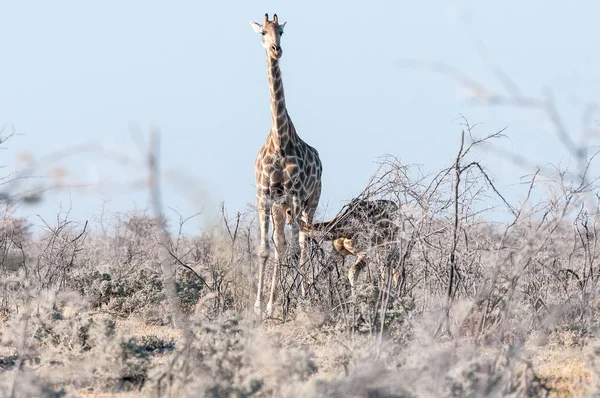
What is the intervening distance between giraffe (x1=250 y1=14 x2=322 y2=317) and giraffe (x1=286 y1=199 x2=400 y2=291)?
18cm

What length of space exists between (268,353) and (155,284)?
6417 mm

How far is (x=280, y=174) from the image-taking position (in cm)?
1214

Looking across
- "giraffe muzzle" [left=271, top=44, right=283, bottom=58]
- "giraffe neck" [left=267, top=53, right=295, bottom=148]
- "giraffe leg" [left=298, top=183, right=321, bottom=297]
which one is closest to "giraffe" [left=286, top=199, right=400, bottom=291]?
"giraffe leg" [left=298, top=183, right=321, bottom=297]

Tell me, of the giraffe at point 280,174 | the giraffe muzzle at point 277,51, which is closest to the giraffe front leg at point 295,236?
the giraffe at point 280,174

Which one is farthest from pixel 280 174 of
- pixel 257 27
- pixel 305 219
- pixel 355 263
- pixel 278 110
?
pixel 257 27

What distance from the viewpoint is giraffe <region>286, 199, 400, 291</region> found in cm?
1049

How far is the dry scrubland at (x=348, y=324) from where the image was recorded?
5711mm

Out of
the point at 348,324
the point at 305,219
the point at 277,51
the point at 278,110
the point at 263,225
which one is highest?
the point at 277,51

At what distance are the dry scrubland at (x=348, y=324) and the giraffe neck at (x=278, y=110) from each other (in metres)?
1.22

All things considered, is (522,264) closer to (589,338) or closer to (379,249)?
(589,338)

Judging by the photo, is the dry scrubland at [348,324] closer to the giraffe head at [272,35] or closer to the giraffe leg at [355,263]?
the giraffe leg at [355,263]

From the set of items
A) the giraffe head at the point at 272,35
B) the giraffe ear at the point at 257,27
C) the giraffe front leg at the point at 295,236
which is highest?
the giraffe ear at the point at 257,27

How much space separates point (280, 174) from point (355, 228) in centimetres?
156

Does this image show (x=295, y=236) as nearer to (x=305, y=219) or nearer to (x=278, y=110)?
(x=305, y=219)
